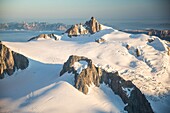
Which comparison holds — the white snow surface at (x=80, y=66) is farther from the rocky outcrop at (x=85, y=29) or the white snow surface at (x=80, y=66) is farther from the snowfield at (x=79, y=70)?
the rocky outcrop at (x=85, y=29)

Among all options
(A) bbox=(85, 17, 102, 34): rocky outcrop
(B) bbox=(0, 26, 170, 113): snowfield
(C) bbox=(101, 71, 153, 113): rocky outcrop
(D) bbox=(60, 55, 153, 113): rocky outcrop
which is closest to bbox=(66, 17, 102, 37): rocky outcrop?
(A) bbox=(85, 17, 102, 34): rocky outcrop

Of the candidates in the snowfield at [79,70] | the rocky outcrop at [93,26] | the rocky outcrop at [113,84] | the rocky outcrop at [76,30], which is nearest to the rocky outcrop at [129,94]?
the rocky outcrop at [113,84]

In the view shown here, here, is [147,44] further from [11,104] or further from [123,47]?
[11,104]

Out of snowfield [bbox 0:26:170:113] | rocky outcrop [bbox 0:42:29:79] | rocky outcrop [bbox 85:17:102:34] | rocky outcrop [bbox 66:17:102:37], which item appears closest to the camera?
snowfield [bbox 0:26:170:113]

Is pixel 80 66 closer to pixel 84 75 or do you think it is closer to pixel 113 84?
pixel 84 75

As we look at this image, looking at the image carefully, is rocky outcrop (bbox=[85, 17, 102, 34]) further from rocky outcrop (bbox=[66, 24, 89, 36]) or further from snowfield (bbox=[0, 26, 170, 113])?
snowfield (bbox=[0, 26, 170, 113])

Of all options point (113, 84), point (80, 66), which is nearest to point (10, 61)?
point (80, 66)
